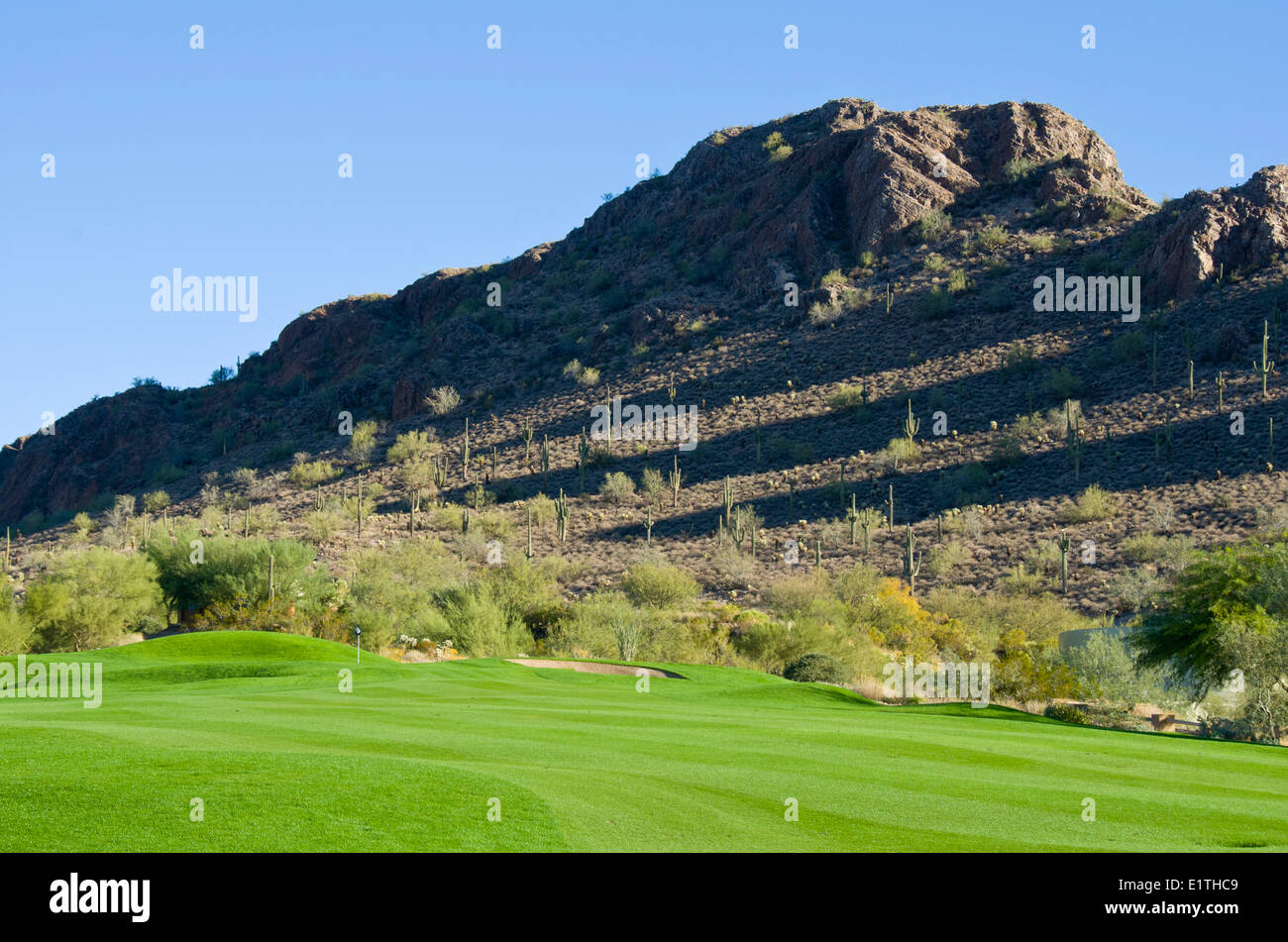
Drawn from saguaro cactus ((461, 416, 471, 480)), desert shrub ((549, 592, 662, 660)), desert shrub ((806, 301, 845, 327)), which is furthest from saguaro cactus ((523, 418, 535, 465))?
desert shrub ((549, 592, 662, 660))

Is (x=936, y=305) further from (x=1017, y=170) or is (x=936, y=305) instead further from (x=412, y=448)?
(x=412, y=448)

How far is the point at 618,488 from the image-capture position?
6181 centimetres

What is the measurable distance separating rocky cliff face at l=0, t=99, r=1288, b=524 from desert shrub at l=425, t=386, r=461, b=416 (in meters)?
1.49

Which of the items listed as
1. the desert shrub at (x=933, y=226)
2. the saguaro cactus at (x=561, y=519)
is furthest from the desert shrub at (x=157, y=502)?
the desert shrub at (x=933, y=226)

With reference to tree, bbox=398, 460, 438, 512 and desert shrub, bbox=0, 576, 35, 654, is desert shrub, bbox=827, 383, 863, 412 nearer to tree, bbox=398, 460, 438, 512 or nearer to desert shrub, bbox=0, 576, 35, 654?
tree, bbox=398, 460, 438, 512

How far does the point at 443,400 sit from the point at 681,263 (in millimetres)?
20656

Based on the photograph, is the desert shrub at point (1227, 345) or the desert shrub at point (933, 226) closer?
the desert shrub at point (1227, 345)

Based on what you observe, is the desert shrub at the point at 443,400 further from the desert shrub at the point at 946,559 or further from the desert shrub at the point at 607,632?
the desert shrub at the point at 607,632

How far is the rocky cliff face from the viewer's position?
242 feet

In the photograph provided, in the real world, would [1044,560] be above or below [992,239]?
below

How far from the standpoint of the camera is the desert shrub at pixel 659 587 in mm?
45188

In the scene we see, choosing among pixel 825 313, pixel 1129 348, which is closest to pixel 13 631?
pixel 825 313

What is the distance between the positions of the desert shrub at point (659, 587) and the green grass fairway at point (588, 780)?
2365cm

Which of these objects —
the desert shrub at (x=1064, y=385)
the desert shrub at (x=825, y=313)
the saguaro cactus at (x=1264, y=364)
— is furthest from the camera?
the desert shrub at (x=825, y=313)
